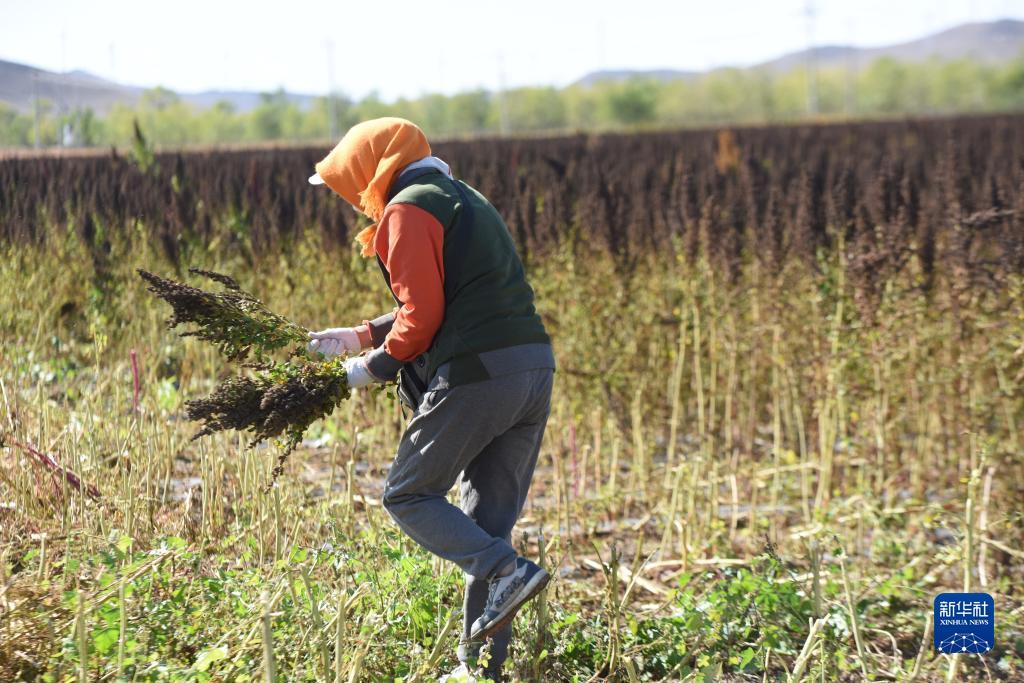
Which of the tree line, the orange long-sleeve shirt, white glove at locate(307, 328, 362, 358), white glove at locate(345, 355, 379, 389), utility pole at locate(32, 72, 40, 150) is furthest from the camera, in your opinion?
the tree line

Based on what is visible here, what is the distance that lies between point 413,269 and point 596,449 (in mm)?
2231

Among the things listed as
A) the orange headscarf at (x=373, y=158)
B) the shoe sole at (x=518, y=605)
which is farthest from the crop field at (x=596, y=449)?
the orange headscarf at (x=373, y=158)

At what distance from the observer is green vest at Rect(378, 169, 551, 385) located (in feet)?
8.49

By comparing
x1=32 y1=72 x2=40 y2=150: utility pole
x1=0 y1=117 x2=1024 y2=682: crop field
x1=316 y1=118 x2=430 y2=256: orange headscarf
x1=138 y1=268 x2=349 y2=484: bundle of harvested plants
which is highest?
x1=32 y1=72 x2=40 y2=150: utility pole

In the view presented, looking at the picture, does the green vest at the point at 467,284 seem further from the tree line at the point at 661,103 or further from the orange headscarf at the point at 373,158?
the tree line at the point at 661,103

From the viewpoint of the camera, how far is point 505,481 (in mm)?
2785

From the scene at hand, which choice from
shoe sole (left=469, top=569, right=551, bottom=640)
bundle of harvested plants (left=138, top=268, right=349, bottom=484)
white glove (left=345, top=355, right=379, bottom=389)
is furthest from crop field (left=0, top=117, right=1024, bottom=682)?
white glove (left=345, top=355, right=379, bottom=389)

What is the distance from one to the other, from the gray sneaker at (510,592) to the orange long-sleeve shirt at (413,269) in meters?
0.58

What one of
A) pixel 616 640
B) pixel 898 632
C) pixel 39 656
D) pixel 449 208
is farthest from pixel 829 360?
pixel 39 656

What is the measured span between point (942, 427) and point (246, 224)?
3.89 m

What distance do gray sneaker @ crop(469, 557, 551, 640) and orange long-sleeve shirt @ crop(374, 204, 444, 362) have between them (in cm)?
58

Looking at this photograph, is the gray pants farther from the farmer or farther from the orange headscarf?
the orange headscarf

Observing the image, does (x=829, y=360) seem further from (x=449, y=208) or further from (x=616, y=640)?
(x=449, y=208)

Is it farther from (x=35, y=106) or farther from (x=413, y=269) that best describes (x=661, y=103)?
(x=413, y=269)
